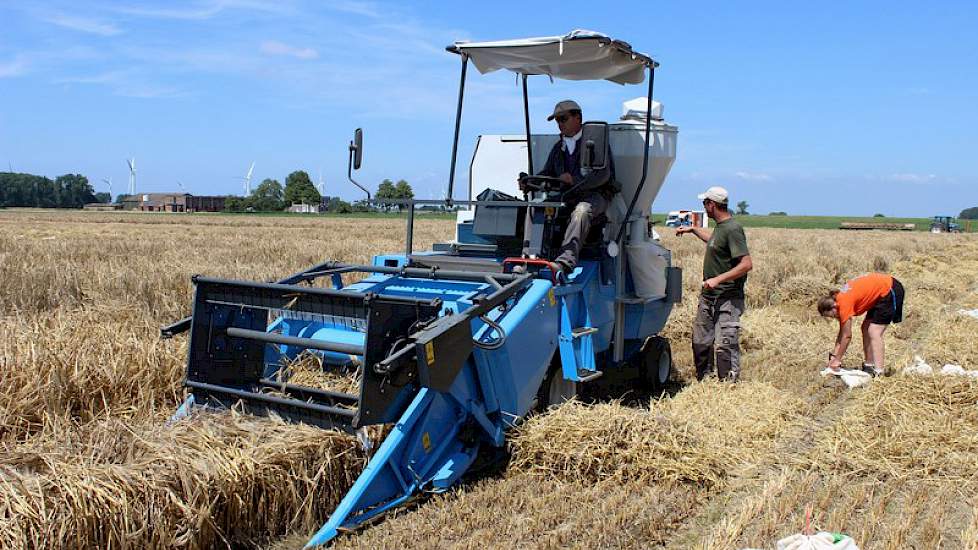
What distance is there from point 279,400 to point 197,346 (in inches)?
28.7

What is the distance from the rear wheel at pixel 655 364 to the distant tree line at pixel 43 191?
353ft

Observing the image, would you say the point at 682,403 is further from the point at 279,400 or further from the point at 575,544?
the point at 279,400

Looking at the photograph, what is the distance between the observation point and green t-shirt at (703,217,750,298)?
7.71 m

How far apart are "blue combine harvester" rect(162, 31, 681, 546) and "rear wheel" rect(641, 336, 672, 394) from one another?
0.06ft

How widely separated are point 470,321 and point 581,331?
5.17 ft

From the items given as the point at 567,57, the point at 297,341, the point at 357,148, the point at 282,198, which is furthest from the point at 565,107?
the point at 282,198

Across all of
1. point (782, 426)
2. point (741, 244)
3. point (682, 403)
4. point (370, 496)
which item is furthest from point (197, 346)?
point (741, 244)

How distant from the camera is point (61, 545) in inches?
140

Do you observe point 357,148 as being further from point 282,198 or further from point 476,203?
point 282,198

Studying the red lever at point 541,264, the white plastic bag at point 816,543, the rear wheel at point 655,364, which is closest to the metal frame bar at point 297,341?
the red lever at point 541,264

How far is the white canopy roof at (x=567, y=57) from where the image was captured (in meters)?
6.69

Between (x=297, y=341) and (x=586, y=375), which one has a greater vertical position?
(x=297, y=341)

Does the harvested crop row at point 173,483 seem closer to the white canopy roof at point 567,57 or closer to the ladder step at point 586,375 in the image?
the ladder step at point 586,375

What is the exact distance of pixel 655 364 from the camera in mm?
8117
